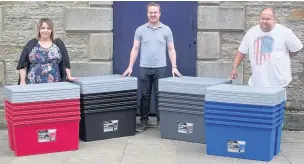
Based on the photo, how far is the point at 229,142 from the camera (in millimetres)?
5961

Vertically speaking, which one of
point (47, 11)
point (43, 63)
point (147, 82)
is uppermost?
point (47, 11)

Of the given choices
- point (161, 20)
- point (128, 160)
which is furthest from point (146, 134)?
point (161, 20)

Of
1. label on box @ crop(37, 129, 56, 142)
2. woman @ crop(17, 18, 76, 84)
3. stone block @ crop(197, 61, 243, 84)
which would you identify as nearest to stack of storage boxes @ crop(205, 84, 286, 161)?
stone block @ crop(197, 61, 243, 84)

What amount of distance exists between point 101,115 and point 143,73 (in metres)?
0.89

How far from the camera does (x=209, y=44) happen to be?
749 centimetres

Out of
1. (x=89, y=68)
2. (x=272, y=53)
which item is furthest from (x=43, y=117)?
(x=272, y=53)

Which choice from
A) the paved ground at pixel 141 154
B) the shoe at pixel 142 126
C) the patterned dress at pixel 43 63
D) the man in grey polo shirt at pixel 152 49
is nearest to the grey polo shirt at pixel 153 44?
the man in grey polo shirt at pixel 152 49

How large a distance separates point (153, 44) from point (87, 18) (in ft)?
3.71

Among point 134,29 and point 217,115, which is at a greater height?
point 134,29

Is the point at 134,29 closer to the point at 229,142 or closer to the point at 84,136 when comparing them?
the point at 84,136

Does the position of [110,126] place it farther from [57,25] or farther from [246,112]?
[246,112]

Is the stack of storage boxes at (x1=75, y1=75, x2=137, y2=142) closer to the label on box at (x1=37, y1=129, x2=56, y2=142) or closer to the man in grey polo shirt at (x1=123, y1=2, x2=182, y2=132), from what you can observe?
the man in grey polo shirt at (x1=123, y1=2, x2=182, y2=132)

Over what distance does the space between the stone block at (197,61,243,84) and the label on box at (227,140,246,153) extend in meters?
1.71

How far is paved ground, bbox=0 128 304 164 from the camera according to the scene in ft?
19.1
